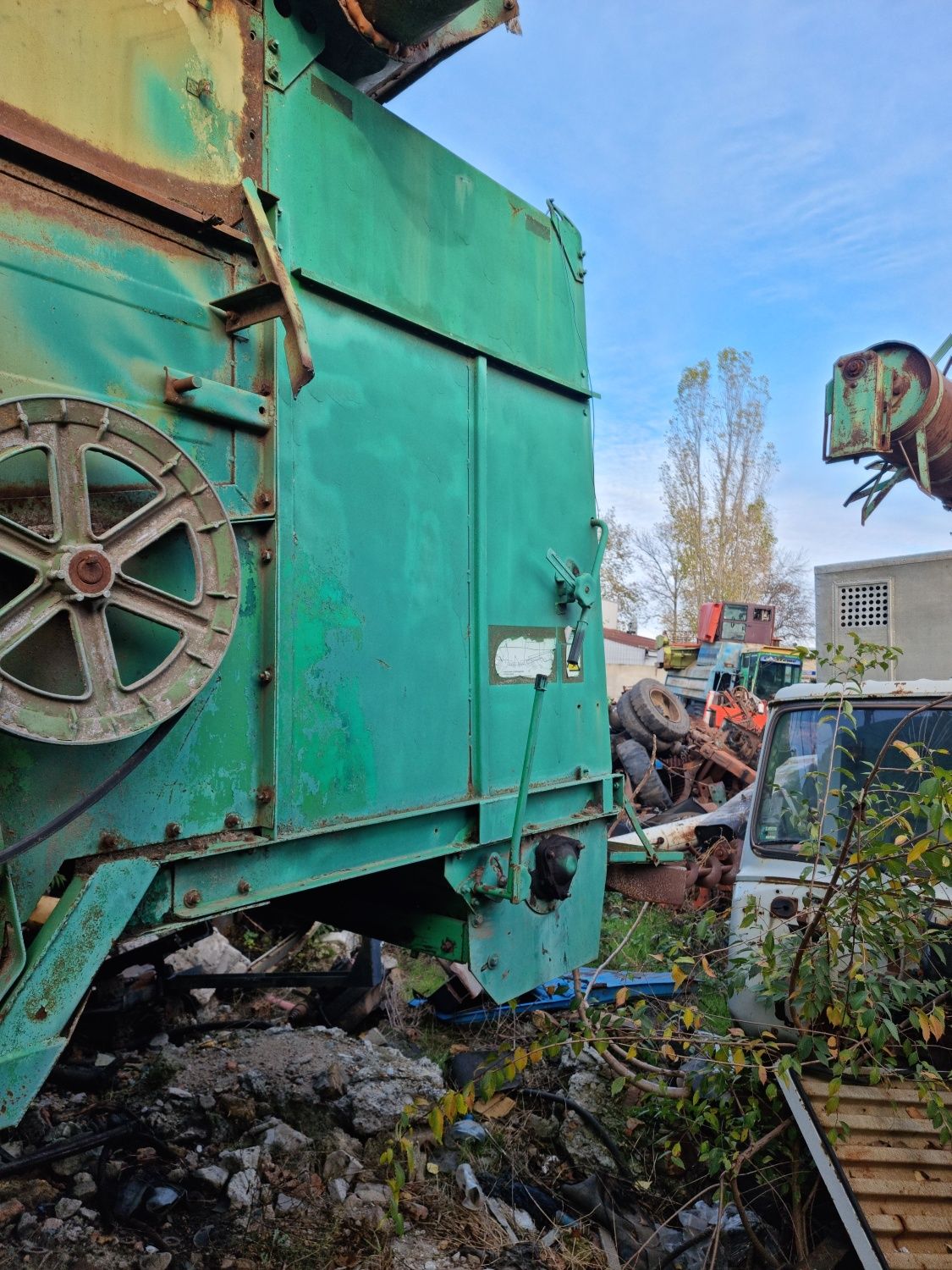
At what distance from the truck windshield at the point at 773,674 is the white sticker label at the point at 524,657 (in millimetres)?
12736

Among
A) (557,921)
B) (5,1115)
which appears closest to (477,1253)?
(557,921)

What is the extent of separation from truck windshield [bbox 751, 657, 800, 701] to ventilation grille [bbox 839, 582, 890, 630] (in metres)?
10.5

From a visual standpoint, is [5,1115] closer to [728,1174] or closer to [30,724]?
[30,724]

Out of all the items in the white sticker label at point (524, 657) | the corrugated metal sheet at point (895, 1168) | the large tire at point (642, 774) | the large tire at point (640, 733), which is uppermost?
the white sticker label at point (524, 657)

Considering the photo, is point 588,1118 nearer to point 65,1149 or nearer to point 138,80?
point 65,1149

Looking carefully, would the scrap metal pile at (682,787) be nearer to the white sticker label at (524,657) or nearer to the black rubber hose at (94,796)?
the white sticker label at (524,657)

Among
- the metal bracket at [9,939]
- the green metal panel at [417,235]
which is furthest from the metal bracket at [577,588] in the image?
the metal bracket at [9,939]

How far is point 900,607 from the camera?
4.68 metres

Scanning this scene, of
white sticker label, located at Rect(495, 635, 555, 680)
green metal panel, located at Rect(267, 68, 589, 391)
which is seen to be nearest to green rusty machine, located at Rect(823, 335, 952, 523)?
green metal panel, located at Rect(267, 68, 589, 391)

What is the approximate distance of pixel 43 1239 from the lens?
251 cm

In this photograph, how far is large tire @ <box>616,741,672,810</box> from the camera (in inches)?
360

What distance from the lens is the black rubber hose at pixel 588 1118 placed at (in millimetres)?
3186

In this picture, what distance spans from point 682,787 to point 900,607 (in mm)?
5329

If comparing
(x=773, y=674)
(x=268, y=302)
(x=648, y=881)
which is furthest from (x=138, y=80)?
(x=773, y=674)
